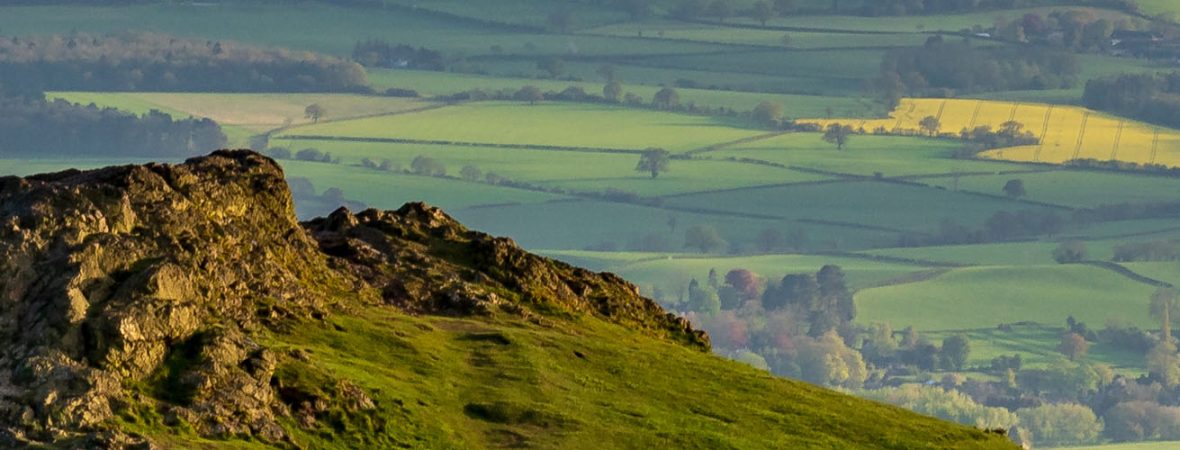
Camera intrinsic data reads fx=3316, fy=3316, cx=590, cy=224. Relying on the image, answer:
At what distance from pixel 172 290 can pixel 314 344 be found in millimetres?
4072

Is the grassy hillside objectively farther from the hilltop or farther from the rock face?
the rock face

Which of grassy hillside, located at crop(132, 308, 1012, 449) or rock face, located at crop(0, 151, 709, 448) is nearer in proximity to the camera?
rock face, located at crop(0, 151, 709, 448)

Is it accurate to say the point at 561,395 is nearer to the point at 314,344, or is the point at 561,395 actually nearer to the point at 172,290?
the point at 314,344

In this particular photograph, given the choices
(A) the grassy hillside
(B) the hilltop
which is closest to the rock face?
(B) the hilltop

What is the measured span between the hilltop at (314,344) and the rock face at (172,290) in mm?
39

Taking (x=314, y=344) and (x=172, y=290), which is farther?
(x=314, y=344)

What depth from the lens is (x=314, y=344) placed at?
48938 mm

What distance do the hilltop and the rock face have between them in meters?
0.04

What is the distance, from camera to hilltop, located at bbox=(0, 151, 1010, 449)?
4297 cm

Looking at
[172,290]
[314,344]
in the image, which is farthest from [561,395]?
[172,290]

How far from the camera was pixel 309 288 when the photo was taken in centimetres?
5166

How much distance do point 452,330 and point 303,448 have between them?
8725mm

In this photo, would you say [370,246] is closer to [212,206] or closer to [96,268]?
[212,206]

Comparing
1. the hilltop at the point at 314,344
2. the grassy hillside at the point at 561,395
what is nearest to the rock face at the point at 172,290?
the hilltop at the point at 314,344
